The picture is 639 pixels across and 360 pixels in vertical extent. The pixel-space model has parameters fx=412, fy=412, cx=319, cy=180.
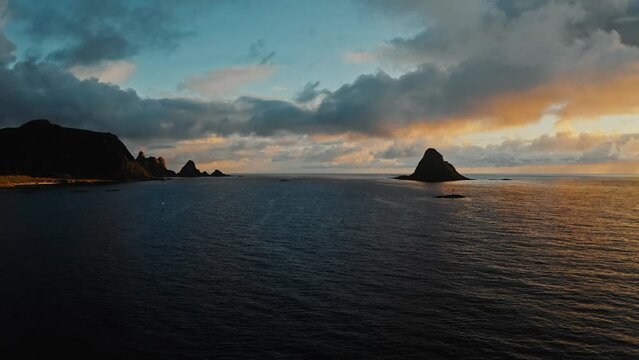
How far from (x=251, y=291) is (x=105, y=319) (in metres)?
12.8

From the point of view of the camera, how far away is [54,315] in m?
33.2

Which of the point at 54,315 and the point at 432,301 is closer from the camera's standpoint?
the point at 54,315

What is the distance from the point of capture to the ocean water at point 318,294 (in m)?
28.6

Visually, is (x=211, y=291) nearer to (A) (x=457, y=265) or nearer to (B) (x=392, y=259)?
(B) (x=392, y=259)

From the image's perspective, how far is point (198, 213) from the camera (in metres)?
112

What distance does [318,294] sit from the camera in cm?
3953

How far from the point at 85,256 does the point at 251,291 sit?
29.2 metres

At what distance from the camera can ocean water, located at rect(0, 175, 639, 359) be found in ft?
93.9

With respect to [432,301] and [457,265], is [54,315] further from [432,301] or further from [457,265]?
[457,265]

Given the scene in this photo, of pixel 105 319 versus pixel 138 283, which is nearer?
pixel 105 319

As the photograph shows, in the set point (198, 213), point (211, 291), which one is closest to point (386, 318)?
point (211, 291)

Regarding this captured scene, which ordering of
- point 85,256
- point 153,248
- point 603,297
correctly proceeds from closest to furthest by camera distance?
point 603,297, point 85,256, point 153,248

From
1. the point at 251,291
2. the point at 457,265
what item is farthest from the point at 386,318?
the point at 457,265

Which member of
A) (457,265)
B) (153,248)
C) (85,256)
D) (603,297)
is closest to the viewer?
(603,297)
